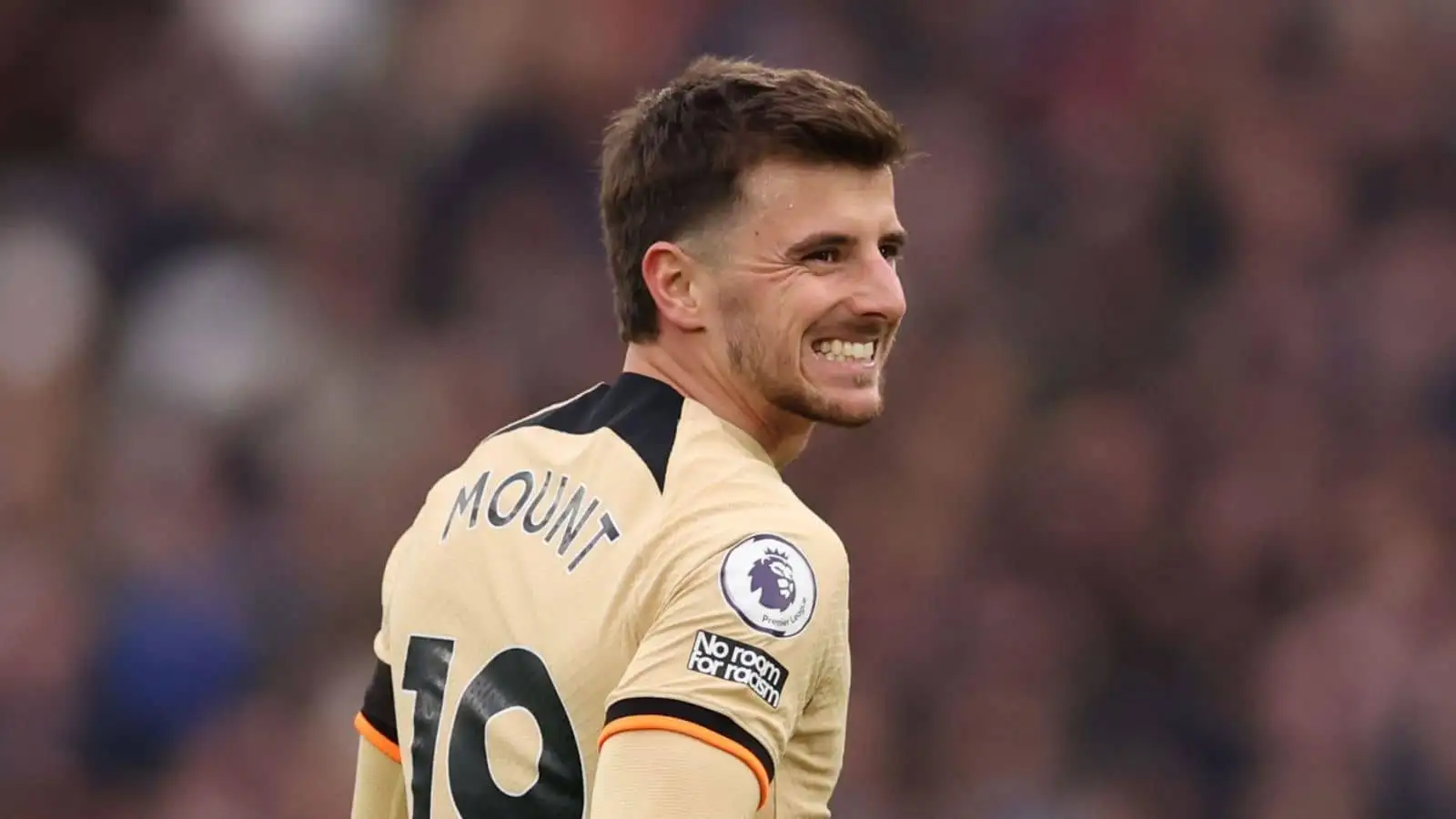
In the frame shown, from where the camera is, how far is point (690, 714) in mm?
2240

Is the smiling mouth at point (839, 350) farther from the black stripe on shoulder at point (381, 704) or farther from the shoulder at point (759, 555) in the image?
the black stripe on shoulder at point (381, 704)

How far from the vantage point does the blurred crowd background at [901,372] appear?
21.8 feet

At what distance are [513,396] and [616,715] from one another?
194 inches

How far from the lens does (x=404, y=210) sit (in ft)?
24.4

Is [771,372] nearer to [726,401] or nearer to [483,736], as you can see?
[726,401]

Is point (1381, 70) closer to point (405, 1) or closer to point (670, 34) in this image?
point (670, 34)

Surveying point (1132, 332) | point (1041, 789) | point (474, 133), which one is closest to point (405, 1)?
point (474, 133)

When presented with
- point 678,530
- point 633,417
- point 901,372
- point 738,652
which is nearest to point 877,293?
point 633,417

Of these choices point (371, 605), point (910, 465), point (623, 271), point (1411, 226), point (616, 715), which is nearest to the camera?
point (616, 715)

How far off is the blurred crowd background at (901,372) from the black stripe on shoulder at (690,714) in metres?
4.28

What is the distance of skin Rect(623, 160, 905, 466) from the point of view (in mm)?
2672

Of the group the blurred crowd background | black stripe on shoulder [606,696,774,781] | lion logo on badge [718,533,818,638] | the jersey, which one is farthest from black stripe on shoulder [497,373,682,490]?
the blurred crowd background

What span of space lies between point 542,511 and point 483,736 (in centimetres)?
28

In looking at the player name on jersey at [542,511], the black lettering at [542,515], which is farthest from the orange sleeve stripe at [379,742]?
the black lettering at [542,515]
